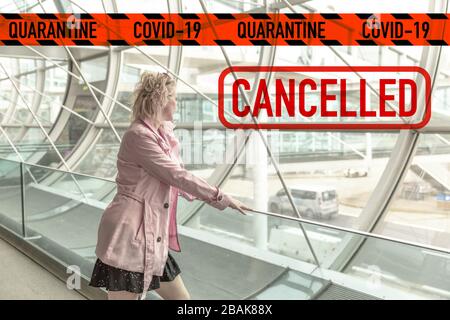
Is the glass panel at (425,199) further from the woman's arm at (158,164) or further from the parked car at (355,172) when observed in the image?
the woman's arm at (158,164)

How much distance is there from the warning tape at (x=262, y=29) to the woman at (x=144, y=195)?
2746mm

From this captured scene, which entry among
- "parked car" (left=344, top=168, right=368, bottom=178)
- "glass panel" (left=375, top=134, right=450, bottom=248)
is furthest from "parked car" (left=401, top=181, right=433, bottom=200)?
"parked car" (left=344, top=168, right=368, bottom=178)

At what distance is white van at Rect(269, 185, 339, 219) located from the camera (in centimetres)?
632

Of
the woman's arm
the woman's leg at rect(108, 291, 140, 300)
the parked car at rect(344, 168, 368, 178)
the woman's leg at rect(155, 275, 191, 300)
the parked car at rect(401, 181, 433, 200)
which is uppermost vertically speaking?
the woman's arm

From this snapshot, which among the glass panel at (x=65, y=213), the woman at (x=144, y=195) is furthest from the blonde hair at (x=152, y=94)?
the glass panel at (x=65, y=213)

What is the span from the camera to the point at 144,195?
2098mm

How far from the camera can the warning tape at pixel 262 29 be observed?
4578 millimetres

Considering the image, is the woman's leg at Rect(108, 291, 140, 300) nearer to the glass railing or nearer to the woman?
the woman

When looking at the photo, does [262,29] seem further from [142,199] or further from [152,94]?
[142,199]

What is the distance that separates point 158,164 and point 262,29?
415cm

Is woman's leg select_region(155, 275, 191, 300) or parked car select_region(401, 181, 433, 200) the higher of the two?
parked car select_region(401, 181, 433, 200)

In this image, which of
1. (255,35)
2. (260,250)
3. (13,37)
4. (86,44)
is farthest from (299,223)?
(13,37)

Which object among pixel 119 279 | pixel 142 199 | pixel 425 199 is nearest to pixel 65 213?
pixel 119 279
